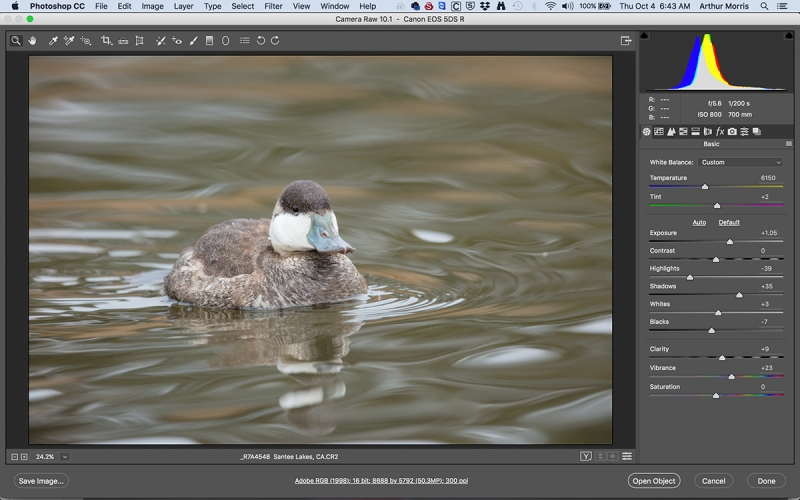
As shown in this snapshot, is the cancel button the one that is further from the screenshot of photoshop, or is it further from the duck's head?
the duck's head

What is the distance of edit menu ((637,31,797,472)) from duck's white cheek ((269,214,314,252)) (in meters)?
3.47

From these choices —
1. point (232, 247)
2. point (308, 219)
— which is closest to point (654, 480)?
point (308, 219)

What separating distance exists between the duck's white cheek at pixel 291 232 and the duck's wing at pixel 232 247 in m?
0.21

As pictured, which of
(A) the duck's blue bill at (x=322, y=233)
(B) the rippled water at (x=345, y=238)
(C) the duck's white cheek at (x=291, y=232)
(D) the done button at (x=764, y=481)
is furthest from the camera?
(C) the duck's white cheek at (x=291, y=232)

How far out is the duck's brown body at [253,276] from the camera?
22.2 ft

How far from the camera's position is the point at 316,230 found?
6.67m

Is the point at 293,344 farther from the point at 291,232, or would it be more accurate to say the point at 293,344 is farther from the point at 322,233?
the point at 291,232

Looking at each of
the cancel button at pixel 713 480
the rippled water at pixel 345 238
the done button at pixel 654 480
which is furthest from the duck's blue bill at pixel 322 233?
the cancel button at pixel 713 480

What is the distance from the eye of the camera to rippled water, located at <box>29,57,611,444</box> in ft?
14.4

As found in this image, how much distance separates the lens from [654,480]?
3510mm

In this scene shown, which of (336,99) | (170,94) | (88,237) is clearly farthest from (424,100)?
(88,237)

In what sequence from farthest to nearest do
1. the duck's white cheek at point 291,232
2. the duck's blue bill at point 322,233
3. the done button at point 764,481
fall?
the duck's white cheek at point 291,232 → the duck's blue bill at point 322,233 → the done button at point 764,481
